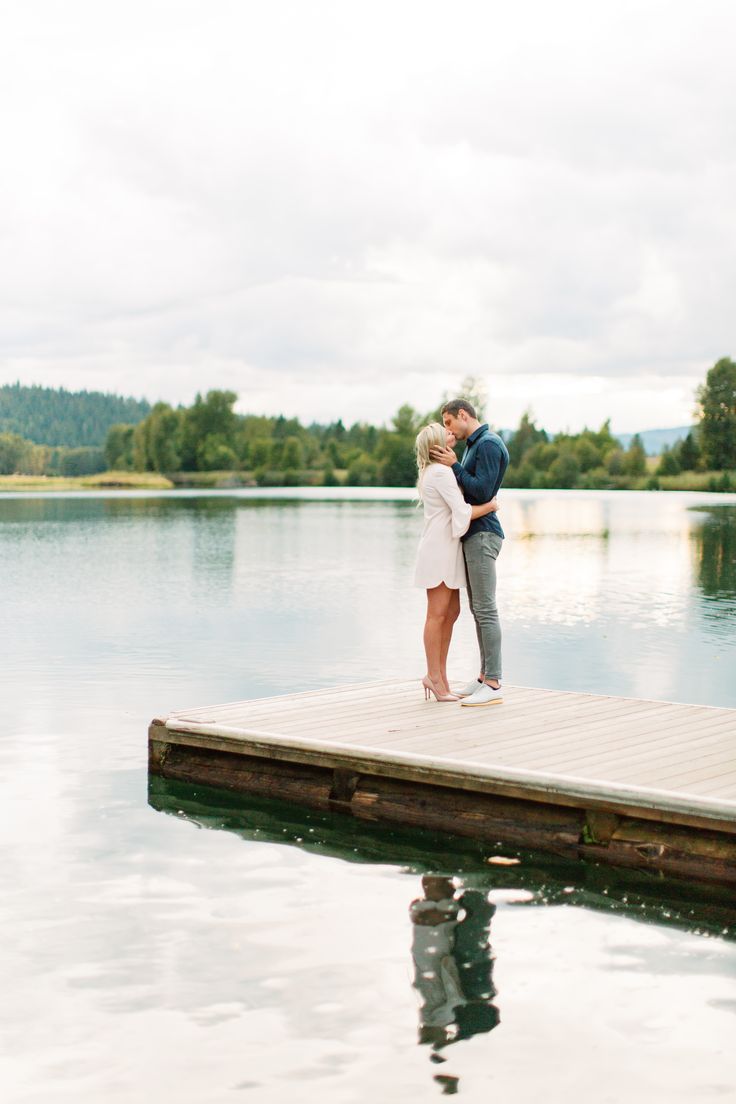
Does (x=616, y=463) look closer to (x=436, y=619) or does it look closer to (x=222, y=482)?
(x=222, y=482)

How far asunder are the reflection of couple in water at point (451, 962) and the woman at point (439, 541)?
7.83 feet

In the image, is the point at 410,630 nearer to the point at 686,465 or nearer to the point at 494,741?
the point at 494,741

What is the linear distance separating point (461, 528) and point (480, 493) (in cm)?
27

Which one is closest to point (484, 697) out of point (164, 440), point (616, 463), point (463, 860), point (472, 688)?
point (472, 688)

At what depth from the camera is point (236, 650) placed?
15.8m

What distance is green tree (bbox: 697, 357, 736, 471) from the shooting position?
413 feet

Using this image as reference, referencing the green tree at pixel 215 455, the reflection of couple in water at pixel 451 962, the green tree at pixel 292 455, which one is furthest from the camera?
the green tree at pixel 292 455

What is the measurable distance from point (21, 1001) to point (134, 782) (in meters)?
3.80

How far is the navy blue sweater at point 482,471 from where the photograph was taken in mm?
8250

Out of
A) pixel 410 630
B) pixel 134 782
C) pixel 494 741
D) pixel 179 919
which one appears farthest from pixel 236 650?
pixel 179 919

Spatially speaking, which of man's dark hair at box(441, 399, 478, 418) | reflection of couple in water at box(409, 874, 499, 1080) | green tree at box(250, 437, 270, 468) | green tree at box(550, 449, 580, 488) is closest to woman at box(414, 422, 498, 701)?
man's dark hair at box(441, 399, 478, 418)

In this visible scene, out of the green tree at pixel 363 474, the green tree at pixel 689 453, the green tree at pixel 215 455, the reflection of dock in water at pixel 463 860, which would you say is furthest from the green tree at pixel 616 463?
the reflection of dock in water at pixel 463 860

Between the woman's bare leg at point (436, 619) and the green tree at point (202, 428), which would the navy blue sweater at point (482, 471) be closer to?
the woman's bare leg at point (436, 619)

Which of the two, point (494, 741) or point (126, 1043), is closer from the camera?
point (126, 1043)
